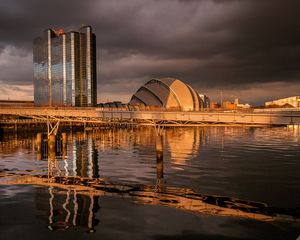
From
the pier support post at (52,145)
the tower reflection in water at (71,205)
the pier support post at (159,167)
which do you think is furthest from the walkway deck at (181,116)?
the tower reflection in water at (71,205)

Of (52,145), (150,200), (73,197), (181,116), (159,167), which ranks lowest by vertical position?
(150,200)

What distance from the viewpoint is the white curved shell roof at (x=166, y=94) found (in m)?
177

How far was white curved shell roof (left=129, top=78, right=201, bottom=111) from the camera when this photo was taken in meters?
177

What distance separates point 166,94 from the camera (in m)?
177

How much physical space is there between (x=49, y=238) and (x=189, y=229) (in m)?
8.74

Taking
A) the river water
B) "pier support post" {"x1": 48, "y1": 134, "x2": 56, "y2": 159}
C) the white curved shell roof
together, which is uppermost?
the white curved shell roof

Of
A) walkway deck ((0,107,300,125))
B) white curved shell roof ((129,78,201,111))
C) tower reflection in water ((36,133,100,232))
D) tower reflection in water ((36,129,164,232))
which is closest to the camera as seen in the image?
tower reflection in water ((36,133,100,232))

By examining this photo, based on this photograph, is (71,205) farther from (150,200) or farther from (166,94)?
(166,94)

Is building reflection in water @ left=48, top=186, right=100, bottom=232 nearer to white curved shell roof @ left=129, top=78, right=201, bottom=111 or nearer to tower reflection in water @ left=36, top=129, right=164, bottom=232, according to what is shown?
tower reflection in water @ left=36, top=129, right=164, bottom=232

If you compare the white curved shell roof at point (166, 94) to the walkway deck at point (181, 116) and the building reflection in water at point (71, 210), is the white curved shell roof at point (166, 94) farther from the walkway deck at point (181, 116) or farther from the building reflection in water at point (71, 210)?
the building reflection in water at point (71, 210)

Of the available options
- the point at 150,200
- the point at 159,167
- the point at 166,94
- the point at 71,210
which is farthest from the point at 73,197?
the point at 166,94

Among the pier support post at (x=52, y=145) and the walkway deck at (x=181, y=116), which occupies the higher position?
the walkway deck at (x=181, y=116)

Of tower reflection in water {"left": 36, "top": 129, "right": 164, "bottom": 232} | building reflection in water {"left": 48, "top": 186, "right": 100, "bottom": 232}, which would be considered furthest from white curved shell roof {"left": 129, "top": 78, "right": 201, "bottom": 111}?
building reflection in water {"left": 48, "top": 186, "right": 100, "bottom": 232}

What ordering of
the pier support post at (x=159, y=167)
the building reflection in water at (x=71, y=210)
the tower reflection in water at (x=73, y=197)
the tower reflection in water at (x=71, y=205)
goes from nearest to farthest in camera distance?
1. the building reflection in water at (x=71, y=210)
2. the tower reflection in water at (x=71, y=205)
3. the tower reflection in water at (x=73, y=197)
4. the pier support post at (x=159, y=167)
